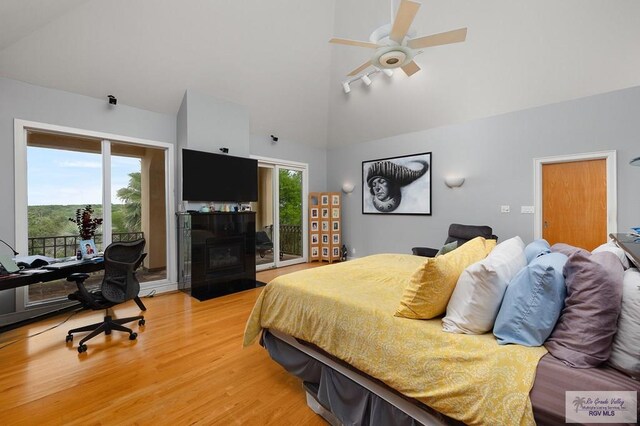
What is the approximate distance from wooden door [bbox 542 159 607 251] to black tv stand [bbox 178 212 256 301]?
449cm

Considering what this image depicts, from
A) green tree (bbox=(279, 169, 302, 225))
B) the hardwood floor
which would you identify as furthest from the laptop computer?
green tree (bbox=(279, 169, 302, 225))

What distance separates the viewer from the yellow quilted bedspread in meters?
1.05

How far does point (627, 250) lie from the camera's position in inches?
61.8

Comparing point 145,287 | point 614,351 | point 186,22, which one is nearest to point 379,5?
point 186,22

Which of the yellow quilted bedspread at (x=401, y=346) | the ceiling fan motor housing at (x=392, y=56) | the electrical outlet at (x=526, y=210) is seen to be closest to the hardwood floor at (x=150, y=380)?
the yellow quilted bedspread at (x=401, y=346)

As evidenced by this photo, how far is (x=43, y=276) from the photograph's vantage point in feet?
8.46

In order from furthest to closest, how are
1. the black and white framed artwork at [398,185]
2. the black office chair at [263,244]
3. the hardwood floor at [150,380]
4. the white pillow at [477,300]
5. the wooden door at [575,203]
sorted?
1. the black office chair at [263,244]
2. the black and white framed artwork at [398,185]
3. the wooden door at [575,203]
4. the hardwood floor at [150,380]
5. the white pillow at [477,300]

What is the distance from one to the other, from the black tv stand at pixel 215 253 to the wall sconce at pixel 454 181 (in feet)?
11.0

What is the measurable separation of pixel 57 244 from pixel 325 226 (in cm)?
441

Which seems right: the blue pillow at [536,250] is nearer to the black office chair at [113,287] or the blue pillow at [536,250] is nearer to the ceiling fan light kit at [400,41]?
the ceiling fan light kit at [400,41]

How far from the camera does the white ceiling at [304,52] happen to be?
3.04m

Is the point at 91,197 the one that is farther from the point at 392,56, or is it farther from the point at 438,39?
the point at 438,39

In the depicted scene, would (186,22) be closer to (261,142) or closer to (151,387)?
(261,142)

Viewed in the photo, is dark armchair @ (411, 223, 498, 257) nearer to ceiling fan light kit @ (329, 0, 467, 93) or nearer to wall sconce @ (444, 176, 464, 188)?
wall sconce @ (444, 176, 464, 188)
